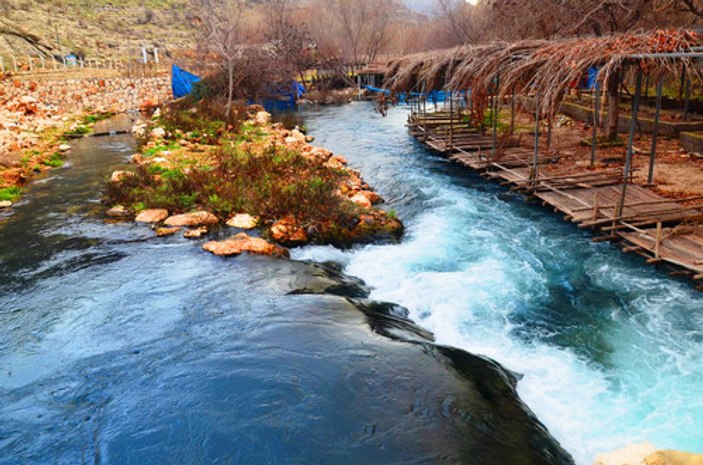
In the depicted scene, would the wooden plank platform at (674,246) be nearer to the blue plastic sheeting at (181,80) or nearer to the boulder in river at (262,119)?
the boulder in river at (262,119)

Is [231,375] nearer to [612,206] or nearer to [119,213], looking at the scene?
[119,213]

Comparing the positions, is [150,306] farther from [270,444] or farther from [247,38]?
[247,38]

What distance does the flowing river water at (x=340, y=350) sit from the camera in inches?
192

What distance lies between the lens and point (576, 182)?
37.6 feet

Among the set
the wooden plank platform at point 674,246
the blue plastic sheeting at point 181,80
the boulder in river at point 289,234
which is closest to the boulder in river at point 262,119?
the blue plastic sheeting at point 181,80

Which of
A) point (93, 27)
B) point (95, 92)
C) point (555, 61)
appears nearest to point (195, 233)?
point (555, 61)

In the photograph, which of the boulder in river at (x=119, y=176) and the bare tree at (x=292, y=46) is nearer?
the boulder in river at (x=119, y=176)

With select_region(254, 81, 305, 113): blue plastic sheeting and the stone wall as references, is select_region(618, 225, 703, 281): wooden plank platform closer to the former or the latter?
select_region(254, 81, 305, 113): blue plastic sheeting

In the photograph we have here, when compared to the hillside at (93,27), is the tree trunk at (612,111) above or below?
below

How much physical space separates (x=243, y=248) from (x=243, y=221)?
1.37m

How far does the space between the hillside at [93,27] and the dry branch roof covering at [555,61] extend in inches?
1159

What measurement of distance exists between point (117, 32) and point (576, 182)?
166 feet

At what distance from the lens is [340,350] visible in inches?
241

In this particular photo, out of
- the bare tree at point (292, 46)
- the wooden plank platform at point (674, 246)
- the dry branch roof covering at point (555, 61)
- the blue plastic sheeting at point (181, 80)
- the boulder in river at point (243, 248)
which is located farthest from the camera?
the bare tree at point (292, 46)
